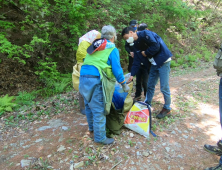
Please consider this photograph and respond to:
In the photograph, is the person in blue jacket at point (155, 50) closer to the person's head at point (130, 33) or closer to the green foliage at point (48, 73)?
the person's head at point (130, 33)

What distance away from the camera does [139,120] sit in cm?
312

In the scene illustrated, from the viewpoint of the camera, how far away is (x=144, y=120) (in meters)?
3.07

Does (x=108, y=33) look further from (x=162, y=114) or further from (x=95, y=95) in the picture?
(x=162, y=114)

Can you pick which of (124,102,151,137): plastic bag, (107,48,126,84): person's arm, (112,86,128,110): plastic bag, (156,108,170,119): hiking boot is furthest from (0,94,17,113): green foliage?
Result: (156,108,170,119): hiking boot

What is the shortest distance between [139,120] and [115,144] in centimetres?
68

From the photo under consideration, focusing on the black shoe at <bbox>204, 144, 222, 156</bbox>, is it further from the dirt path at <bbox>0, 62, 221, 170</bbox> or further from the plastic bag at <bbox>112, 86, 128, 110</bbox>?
the plastic bag at <bbox>112, 86, 128, 110</bbox>

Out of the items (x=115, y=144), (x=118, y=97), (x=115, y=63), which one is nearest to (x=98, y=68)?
(x=115, y=63)

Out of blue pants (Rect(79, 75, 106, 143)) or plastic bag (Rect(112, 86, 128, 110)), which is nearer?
blue pants (Rect(79, 75, 106, 143))

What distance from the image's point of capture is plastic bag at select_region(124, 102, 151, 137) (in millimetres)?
3051

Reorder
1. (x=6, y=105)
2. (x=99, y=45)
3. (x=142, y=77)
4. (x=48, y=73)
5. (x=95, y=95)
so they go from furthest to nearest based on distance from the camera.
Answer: (x=48, y=73) < (x=6, y=105) < (x=142, y=77) < (x=95, y=95) < (x=99, y=45)

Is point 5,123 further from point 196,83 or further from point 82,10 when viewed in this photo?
point 196,83

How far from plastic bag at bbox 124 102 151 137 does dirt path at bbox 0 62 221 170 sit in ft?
0.42

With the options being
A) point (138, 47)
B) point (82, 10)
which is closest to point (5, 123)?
point (138, 47)

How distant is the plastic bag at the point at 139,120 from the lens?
3051mm
